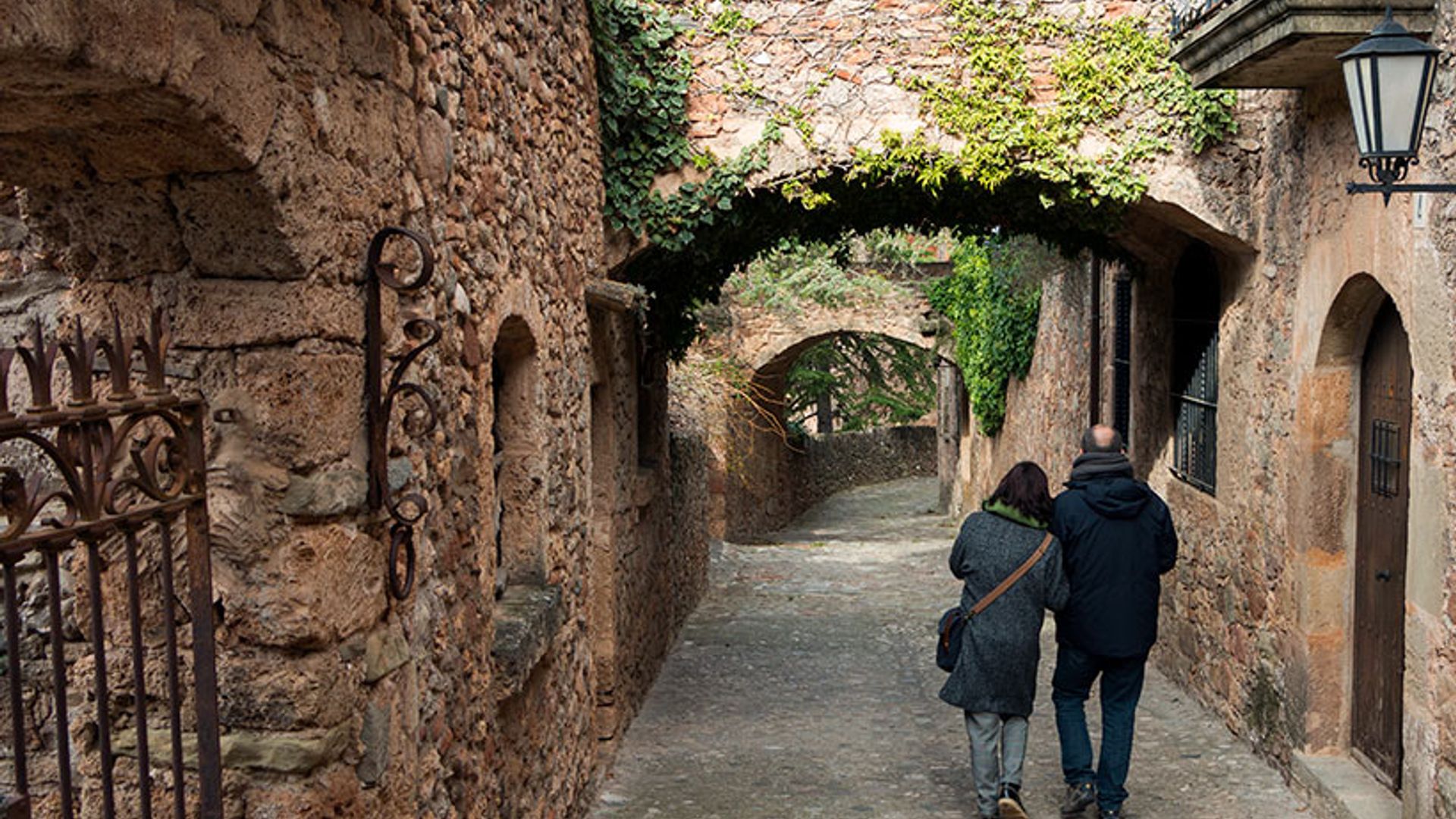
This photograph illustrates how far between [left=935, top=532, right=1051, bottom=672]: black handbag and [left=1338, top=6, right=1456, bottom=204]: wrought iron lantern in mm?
2047

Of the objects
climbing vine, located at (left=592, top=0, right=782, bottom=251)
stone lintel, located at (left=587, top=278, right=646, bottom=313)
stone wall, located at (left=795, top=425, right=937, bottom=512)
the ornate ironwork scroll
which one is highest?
climbing vine, located at (left=592, top=0, right=782, bottom=251)

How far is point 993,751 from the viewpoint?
234 inches

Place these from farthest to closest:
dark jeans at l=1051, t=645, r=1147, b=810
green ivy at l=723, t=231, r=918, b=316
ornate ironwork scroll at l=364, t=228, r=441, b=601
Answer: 1. green ivy at l=723, t=231, r=918, b=316
2. dark jeans at l=1051, t=645, r=1147, b=810
3. ornate ironwork scroll at l=364, t=228, r=441, b=601

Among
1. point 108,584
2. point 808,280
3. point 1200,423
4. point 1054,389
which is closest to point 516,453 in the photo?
point 108,584

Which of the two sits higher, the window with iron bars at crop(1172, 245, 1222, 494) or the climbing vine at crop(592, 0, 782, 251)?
the climbing vine at crop(592, 0, 782, 251)

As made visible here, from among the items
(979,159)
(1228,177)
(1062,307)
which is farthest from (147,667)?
(1062,307)

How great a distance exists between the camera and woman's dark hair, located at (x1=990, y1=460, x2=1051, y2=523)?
5719 mm

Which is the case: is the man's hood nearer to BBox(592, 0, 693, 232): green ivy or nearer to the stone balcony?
the stone balcony

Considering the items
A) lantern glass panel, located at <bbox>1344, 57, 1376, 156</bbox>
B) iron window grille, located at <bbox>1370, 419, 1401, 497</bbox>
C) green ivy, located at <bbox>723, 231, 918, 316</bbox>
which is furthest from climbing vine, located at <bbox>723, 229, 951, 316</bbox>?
lantern glass panel, located at <bbox>1344, 57, 1376, 156</bbox>

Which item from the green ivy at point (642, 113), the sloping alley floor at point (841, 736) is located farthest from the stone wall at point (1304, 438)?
the green ivy at point (642, 113)

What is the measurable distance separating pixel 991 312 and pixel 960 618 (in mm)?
10553

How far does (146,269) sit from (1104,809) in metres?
4.71

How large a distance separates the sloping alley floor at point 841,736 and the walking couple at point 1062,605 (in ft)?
1.68

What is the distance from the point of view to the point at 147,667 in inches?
116
